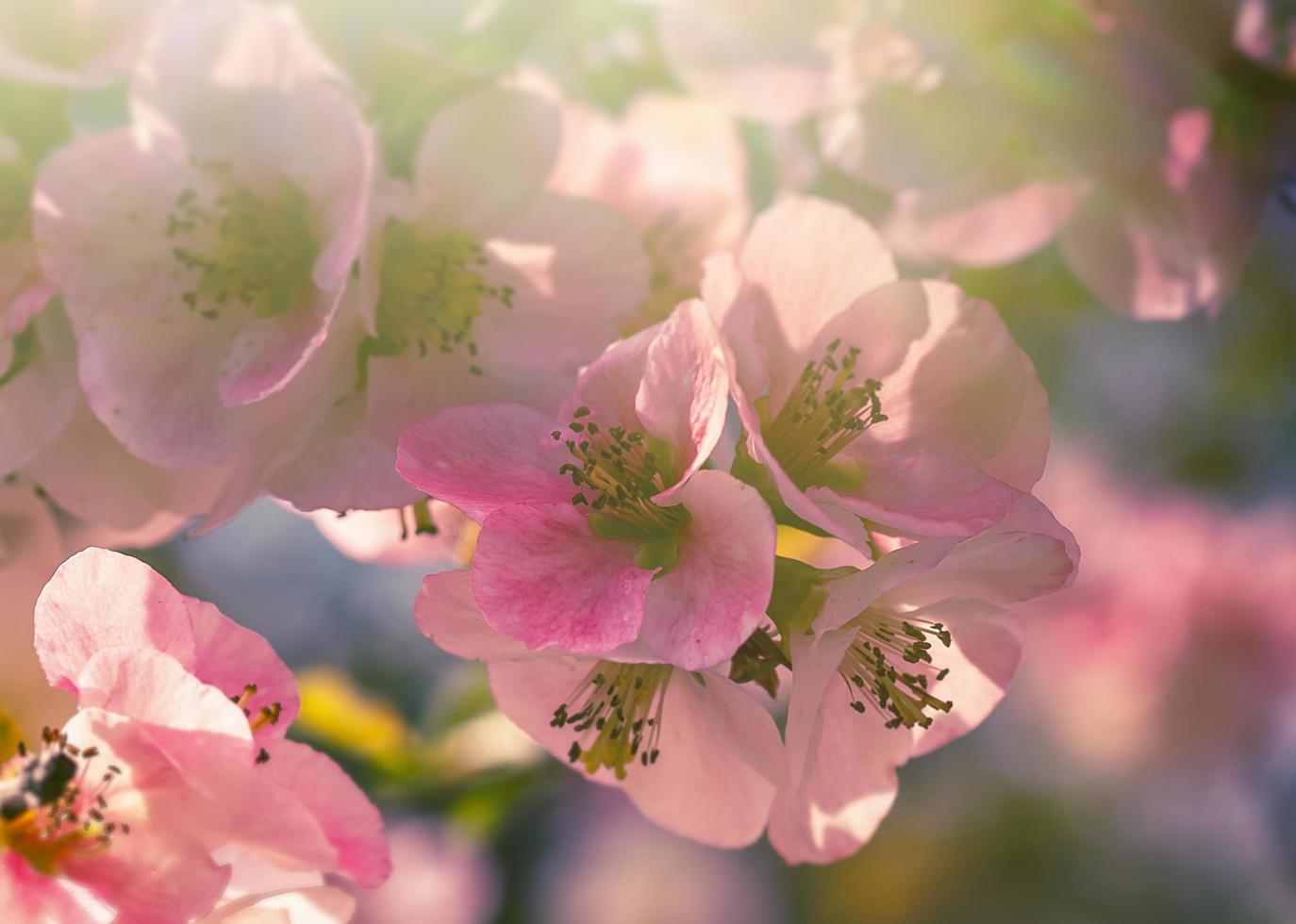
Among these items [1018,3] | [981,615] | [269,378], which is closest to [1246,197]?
[1018,3]

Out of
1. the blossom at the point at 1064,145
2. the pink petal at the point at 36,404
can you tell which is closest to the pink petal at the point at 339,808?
the pink petal at the point at 36,404

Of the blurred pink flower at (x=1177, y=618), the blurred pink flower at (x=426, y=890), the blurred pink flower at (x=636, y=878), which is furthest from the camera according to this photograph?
the blurred pink flower at (x=636, y=878)

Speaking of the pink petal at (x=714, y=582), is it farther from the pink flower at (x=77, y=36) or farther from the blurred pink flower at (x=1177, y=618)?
the blurred pink flower at (x=1177, y=618)

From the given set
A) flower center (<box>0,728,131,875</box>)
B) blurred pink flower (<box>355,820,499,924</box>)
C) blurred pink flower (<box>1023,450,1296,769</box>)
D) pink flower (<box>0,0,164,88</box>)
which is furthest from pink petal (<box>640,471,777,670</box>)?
blurred pink flower (<box>355,820,499,924</box>)

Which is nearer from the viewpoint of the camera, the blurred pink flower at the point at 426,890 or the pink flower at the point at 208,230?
the pink flower at the point at 208,230

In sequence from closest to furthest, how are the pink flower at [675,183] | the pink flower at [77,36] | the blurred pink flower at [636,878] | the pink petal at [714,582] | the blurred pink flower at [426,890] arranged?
Result: the pink petal at [714,582], the pink flower at [77,36], the pink flower at [675,183], the blurred pink flower at [426,890], the blurred pink flower at [636,878]
